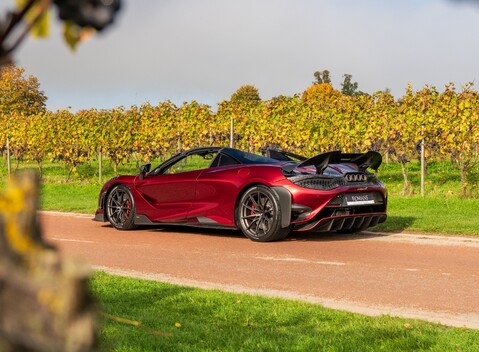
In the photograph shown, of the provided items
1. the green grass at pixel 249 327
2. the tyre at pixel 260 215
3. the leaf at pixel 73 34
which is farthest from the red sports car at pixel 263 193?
the leaf at pixel 73 34

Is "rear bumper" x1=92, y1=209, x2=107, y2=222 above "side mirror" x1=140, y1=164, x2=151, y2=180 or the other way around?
the other way around

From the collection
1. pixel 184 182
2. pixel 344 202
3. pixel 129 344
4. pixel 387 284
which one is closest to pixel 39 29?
pixel 129 344

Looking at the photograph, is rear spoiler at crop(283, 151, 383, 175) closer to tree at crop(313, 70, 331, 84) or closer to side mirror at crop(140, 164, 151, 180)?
side mirror at crop(140, 164, 151, 180)

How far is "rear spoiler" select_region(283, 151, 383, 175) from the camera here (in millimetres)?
11609

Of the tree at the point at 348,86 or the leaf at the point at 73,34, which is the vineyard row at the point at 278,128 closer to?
the leaf at the point at 73,34

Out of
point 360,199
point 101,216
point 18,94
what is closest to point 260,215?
point 360,199

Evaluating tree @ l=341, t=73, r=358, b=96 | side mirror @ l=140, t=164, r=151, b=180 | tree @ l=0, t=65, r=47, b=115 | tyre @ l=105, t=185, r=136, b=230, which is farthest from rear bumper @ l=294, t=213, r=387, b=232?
tree @ l=341, t=73, r=358, b=96

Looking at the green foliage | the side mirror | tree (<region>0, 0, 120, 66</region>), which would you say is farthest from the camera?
the green foliage

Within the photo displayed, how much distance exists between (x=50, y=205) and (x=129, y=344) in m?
14.8

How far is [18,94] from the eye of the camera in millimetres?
80312

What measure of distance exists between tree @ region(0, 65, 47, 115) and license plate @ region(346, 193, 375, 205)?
65.6m

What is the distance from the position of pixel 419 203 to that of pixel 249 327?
459 inches

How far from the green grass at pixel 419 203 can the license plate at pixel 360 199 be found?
1.62 meters

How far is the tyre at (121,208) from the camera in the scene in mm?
13812
